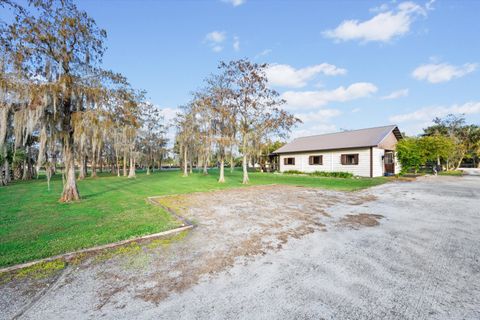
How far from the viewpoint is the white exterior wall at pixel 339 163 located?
17.9m

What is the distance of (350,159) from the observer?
19.3 m

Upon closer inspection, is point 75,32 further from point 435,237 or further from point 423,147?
point 423,147

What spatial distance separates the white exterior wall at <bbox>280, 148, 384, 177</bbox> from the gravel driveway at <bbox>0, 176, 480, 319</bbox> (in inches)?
570

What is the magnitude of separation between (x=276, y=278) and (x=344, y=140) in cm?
2137

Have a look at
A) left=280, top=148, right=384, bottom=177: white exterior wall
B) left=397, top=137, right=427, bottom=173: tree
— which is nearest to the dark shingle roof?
left=280, top=148, right=384, bottom=177: white exterior wall

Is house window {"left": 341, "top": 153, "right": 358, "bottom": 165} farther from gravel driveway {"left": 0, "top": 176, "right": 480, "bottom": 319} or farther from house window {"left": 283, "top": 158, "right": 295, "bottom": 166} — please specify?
gravel driveway {"left": 0, "top": 176, "right": 480, "bottom": 319}

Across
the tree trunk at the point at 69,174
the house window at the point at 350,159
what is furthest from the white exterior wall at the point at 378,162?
the tree trunk at the point at 69,174

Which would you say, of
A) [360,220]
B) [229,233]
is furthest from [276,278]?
[360,220]

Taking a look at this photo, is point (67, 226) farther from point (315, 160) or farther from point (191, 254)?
point (315, 160)

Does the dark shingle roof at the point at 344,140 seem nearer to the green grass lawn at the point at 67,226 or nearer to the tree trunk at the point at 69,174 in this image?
the green grass lawn at the point at 67,226

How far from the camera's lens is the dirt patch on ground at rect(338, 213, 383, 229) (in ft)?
15.9

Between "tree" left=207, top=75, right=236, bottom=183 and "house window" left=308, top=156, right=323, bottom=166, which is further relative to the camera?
"house window" left=308, top=156, right=323, bottom=166

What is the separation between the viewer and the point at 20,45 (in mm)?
6730

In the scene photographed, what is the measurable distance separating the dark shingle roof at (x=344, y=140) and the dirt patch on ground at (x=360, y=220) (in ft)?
46.9
